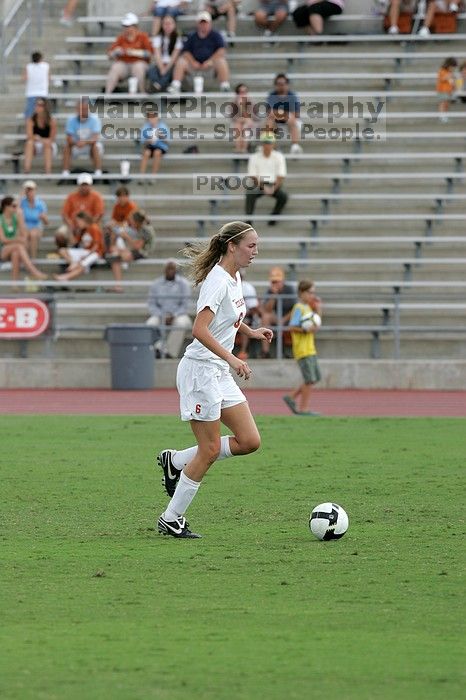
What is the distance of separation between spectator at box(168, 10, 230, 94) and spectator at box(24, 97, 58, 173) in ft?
9.06

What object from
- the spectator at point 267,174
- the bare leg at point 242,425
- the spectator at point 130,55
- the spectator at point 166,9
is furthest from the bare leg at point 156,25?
the bare leg at point 242,425

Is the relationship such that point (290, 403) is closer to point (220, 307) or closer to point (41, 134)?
point (220, 307)

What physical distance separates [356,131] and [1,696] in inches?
954

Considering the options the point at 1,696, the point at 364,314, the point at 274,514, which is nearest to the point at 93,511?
the point at 274,514

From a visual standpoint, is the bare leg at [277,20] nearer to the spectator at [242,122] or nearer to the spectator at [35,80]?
the spectator at [242,122]

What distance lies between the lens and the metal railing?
1234 inches

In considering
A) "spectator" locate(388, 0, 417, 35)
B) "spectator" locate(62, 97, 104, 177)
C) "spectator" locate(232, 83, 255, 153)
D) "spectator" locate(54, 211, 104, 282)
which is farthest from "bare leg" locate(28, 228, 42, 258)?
"spectator" locate(388, 0, 417, 35)

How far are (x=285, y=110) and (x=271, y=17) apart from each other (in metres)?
3.60

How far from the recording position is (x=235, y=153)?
1122 inches

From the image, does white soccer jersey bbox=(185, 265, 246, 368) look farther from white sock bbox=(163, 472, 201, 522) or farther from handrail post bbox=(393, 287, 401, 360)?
handrail post bbox=(393, 287, 401, 360)

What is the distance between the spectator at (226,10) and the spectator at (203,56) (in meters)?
1.19

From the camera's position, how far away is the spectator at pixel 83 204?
2572 centimetres

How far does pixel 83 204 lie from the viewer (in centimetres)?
2580

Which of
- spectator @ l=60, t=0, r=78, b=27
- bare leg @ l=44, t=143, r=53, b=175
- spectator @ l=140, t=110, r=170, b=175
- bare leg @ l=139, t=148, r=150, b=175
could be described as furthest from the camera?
spectator @ l=60, t=0, r=78, b=27
